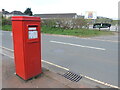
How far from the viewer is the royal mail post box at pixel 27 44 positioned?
2.84 m

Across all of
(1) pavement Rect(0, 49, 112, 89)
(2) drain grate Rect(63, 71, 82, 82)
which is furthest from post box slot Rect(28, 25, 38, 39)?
(2) drain grate Rect(63, 71, 82, 82)

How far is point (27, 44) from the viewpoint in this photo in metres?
2.92

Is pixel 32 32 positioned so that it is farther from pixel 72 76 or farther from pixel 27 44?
pixel 72 76

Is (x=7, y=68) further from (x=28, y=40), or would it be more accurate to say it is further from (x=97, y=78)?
(x=97, y=78)

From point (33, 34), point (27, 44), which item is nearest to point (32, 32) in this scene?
point (33, 34)

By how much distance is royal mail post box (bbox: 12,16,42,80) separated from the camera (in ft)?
9.31

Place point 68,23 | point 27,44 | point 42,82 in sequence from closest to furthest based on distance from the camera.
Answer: point 27,44
point 42,82
point 68,23

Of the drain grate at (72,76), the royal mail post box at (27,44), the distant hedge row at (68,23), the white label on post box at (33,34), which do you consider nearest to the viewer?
the royal mail post box at (27,44)

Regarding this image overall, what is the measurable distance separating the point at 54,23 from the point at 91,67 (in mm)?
15875

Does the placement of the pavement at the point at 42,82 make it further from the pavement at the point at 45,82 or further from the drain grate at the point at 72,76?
the drain grate at the point at 72,76

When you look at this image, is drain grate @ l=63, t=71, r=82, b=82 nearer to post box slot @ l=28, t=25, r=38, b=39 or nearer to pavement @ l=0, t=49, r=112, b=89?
pavement @ l=0, t=49, r=112, b=89

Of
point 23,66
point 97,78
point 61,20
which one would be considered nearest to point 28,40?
point 23,66

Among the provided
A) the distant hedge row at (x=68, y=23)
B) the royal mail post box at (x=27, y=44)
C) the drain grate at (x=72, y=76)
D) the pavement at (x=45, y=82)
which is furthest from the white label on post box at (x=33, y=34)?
the distant hedge row at (x=68, y=23)

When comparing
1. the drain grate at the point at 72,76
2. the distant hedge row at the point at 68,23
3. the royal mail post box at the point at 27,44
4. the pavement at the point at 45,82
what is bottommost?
the drain grate at the point at 72,76
